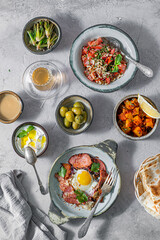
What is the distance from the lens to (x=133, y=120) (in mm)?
2998

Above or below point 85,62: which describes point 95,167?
below

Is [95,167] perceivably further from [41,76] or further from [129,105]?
[41,76]

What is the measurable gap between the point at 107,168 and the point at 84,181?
10.7 inches

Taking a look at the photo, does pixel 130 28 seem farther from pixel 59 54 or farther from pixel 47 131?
pixel 47 131

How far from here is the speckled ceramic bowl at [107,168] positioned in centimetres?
308

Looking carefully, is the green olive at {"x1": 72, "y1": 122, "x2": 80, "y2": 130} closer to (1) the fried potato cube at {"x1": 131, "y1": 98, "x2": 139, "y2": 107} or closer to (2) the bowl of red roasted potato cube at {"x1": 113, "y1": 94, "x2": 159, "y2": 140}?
(2) the bowl of red roasted potato cube at {"x1": 113, "y1": 94, "x2": 159, "y2": 140}

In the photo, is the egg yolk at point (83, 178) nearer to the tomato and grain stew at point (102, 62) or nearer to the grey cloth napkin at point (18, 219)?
the grey cloth napkin at point (18, 219)

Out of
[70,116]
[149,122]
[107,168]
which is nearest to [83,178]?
[107,168]

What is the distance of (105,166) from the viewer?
3.16 m

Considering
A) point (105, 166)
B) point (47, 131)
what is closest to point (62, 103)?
point (47, 131)

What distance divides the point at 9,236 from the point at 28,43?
6.57 feet

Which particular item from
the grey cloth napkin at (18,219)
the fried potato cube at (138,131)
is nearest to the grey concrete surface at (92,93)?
the grey cloth napkin at (18,219)

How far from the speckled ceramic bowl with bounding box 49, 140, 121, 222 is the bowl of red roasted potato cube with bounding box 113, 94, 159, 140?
21cm

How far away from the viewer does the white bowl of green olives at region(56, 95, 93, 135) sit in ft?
9.93
